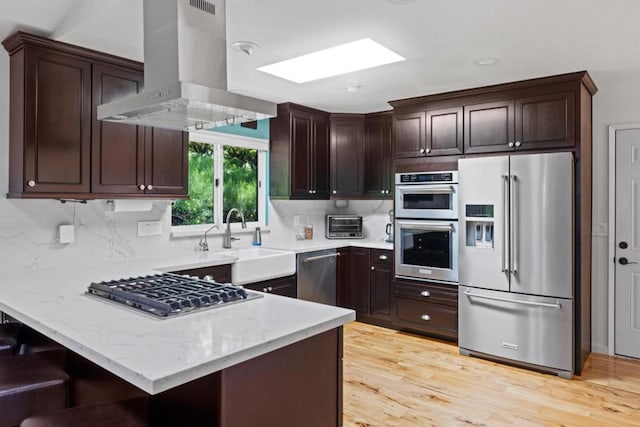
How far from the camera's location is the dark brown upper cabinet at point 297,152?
466 cm

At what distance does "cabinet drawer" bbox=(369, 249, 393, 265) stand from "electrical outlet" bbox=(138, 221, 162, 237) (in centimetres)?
220

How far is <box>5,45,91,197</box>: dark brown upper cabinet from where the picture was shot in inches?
105

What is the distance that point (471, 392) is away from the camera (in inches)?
122

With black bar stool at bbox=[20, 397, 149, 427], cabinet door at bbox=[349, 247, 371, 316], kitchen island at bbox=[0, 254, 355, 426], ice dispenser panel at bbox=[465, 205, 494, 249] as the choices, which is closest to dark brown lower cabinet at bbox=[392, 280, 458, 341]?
cabinet door at bbox=[349, 247, 371, 316]

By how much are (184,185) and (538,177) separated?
2.78m

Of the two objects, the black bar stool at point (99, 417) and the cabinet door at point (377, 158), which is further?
the cabinet door at point (377, 158)

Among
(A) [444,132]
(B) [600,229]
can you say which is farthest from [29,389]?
(B) [600,229]

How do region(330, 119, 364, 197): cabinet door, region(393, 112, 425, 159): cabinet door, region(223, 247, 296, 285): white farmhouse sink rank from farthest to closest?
region(330, 119, 364, 197): cabinet door < region(393, 112, 425, 159): cabinet door < region(223, 247, 296, 285): white farmhouse sink

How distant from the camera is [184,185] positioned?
137 inches

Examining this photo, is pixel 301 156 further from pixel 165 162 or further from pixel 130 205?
pixel 130 205

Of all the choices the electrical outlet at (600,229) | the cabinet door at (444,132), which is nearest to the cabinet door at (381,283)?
the cabinet door at (444,132)

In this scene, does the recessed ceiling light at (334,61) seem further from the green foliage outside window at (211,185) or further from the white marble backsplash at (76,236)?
the white marble backsplash at (76,236)

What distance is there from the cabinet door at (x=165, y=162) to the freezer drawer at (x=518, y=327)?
2563 millimetres

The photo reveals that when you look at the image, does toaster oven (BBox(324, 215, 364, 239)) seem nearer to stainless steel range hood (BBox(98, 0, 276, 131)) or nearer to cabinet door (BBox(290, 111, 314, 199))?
cabinet door (BBox(290, 111, 314, 199))
